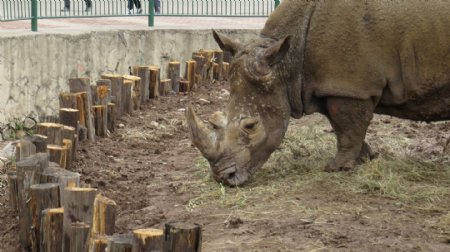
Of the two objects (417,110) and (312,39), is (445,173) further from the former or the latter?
(312,39)

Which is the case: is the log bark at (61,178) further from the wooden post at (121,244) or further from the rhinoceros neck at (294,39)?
the rhinoceros neck at (294,39)

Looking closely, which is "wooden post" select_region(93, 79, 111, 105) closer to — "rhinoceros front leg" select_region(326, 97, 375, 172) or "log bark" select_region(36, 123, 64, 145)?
"log bark" select_region(36, 123, 64, 145)

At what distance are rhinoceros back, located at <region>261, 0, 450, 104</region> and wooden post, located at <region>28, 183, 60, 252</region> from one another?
2.49 metres

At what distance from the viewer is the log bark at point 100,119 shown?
989 centimetres

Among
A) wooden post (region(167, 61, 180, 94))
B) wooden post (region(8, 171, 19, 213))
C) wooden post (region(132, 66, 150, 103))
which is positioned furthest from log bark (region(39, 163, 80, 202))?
wooden post (region(167, 61, 180, 94))

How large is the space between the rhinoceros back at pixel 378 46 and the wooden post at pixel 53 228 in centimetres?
264

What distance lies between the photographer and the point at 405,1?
7.82 metres

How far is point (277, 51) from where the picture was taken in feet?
25.3

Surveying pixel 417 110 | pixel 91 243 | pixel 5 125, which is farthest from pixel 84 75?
pixel 91 243

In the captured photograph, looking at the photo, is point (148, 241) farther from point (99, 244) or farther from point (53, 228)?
point (53, 228)

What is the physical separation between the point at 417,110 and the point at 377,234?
216 centimetres

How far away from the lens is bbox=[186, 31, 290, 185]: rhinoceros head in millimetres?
7785

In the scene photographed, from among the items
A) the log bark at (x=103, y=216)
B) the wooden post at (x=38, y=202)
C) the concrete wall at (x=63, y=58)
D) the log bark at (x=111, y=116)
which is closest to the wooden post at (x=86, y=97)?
the log bark at (x=111, y=116)

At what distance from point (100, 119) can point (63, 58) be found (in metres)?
1.79
